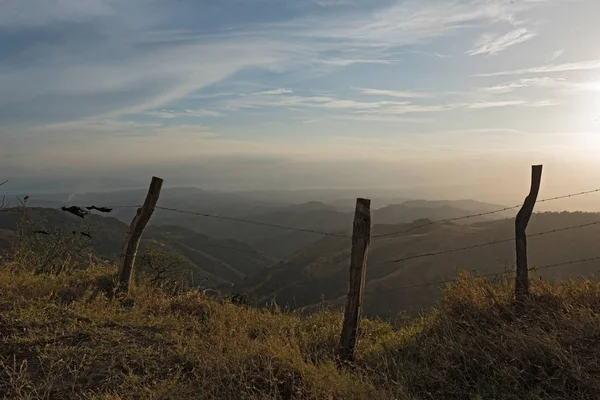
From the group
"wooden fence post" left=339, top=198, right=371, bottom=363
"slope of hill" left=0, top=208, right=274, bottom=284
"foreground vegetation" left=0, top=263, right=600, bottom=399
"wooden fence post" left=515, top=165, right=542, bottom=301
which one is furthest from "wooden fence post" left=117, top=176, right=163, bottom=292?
"slope of hill" left=0, top=208, right=274, bottom=284

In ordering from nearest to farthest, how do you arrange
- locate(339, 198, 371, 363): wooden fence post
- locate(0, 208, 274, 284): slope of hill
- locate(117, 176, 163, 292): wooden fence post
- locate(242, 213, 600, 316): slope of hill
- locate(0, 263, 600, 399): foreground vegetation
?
locate(0, 263, 600, 399): foreground vegetation → locate(339, 198, 371, 363): wooden fence post → locate(117, 176, 163, 292): wooden fence post → locate(242, 213, 600, 316): slope of hill → locate(0, 208, 274, 284): slope of hill

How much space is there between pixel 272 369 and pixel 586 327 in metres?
3.91

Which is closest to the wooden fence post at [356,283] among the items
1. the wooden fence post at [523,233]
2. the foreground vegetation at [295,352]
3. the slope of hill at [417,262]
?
the foreground vegetation at [295,352]

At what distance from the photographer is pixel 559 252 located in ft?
171

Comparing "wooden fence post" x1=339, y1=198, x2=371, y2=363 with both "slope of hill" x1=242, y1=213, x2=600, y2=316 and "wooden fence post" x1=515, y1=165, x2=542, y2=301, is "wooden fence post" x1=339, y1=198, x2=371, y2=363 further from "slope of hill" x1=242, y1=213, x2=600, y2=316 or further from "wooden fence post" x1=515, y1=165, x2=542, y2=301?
"slope of hill" x1=242, y1=213, x2=600, y2=316

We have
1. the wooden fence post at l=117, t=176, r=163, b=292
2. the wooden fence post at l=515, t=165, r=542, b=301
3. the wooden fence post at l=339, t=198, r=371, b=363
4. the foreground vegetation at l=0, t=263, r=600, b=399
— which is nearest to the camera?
the foreground vegetation at l=0, t=263, r=600, b=399

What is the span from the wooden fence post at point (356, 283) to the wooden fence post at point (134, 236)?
4.29 meters

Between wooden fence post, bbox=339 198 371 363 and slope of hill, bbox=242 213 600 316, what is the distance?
107 feet

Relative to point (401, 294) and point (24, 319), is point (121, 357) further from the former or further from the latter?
point (401, 294)

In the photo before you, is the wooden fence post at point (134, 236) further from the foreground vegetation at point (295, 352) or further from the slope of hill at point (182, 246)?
the slope of hill at point (182, 246)

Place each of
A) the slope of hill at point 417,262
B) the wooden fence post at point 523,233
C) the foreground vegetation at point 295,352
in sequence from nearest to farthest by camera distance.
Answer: the foreground vegetation at point 295,352
the wooden fence post at point 523,233
the slope of hill at point 417,262

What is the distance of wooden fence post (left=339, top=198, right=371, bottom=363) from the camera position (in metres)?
6.22

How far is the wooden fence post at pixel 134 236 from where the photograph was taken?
8383mm

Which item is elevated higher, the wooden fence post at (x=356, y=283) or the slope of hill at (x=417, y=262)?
the wooden fence post at (x=356, y=283)
